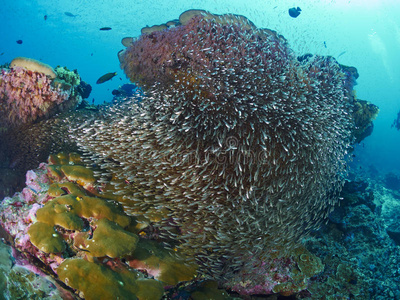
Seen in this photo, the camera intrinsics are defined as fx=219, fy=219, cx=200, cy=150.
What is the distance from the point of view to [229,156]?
14.1 feet

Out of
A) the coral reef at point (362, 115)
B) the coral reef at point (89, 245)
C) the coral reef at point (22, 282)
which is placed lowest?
the coral reef at point (22, 282)

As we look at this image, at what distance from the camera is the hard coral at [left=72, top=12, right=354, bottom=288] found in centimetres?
413

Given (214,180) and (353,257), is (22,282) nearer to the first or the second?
(214,180)

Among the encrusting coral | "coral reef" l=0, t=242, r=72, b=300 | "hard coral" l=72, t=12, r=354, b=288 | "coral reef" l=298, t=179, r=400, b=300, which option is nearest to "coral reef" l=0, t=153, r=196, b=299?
the encrusting coral

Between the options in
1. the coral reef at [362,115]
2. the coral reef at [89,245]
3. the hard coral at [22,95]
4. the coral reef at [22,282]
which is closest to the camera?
the coral reef at [22,282]

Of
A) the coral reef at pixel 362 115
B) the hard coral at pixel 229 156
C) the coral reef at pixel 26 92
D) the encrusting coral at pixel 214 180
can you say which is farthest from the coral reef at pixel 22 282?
the coral reef at pixel 362 115

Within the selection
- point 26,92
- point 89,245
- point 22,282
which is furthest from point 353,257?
point 26,92

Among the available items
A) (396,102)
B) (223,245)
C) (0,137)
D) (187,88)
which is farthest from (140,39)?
A: (396,102)

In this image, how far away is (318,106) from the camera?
5.08 metres

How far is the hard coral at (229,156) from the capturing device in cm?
413

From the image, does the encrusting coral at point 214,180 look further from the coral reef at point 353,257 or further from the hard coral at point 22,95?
the hard coral at point 22,95

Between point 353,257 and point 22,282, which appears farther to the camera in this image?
point 353,257

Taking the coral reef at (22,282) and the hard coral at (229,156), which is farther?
the hard coral at (229,156)

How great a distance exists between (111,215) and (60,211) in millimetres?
823
